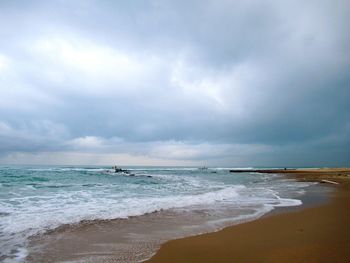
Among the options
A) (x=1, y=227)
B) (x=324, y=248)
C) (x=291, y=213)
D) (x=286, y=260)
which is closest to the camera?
(x=286, y=260)

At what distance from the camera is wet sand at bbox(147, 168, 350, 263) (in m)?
5.26

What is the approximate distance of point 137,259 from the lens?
5293 mm

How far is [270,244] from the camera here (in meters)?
6.16

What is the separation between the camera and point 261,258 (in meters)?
5.24

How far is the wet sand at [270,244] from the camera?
5258mm

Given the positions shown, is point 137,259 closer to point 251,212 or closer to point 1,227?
point 1,227

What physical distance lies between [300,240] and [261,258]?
5.92ft

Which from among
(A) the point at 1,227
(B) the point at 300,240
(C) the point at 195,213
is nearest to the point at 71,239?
(A) the point at 1,227

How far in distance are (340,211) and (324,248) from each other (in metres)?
5.91

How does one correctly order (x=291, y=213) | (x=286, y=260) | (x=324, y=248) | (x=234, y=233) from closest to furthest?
(x=286, y=260) < (x=324, y=248) < (x=234, y=233) < (x=291, y=213)

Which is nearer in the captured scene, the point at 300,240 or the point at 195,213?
the point at 300,240

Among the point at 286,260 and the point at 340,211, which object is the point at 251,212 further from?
the point at 286,260

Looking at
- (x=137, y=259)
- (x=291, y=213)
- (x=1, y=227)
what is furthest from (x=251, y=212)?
(x=1, y=227)

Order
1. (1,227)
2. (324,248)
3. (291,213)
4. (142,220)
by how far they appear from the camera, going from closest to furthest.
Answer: (324,248) → (1,227) → (142,220) → (291,213)
